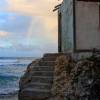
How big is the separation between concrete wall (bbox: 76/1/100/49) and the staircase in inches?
53.9

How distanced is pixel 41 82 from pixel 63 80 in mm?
1272

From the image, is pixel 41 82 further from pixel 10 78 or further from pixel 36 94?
pixel 10 78

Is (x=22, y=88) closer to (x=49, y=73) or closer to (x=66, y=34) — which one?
(x=49, y=73)

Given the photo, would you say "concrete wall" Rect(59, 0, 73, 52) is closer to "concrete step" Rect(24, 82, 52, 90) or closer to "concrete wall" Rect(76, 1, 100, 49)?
"concrete wall" Rect(76, 1, 100, 49)

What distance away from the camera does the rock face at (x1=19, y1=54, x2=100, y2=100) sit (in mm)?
14117

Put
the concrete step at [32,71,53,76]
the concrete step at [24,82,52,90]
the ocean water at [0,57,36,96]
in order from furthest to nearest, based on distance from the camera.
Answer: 1. the ocean water at [0,57,36,96]
2. the concrete step at [32,71,53,76]
3. the concrete step at [24,82,52,90]

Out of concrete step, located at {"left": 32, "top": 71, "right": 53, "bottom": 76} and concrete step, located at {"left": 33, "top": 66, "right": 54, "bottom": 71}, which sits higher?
concrete step, located at {"left": 33, "top": 66, "right": 54, "bottom": 71}

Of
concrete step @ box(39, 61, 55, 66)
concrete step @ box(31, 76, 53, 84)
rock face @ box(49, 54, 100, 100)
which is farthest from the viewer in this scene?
concrete step @ box(39, 61, 55, 66)

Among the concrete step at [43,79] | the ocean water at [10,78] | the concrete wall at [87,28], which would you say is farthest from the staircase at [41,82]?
the ocean water at [10,78]

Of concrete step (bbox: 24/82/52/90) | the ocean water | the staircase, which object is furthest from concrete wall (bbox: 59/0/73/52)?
the ocean water

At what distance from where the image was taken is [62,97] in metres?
14.6

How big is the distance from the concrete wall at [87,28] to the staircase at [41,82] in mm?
1370

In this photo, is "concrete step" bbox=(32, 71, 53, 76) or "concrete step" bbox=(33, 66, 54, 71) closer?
"concrete step" bbox=(32, 71, 53, 76)

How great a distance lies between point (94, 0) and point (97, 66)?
4.35 meters
